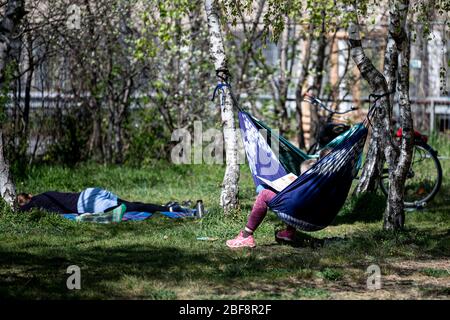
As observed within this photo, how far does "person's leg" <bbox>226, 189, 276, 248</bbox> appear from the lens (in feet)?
25.3

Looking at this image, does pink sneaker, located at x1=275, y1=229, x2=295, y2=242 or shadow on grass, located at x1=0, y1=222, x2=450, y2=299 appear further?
pink sneaker, located at x1=275, y1=229, x2=295, y2=242

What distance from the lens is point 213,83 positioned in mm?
14102

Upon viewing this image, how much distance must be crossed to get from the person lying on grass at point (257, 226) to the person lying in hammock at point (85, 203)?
2.02 metres

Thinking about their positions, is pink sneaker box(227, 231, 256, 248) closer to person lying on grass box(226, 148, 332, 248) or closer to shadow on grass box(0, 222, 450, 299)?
person lying on grass box(226, 148, 332, 248)

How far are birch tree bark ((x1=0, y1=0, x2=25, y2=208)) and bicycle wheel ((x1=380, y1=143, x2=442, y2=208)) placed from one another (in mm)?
4451

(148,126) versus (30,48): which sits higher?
(30,48)

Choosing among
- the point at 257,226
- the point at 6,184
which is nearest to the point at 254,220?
the point at 257,226

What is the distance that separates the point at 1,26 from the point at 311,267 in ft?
13.7

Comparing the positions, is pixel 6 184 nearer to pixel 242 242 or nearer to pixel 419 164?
pixel 242 242

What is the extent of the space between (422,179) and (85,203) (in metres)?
4.59

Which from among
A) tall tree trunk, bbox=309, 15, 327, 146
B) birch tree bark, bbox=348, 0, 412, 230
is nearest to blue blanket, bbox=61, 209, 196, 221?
birch tree bark, bbox=348, 0, 412, 230

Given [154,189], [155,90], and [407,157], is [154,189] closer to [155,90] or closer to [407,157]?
[155,90]

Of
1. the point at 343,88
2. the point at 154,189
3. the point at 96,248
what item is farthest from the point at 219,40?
the point at 343,88

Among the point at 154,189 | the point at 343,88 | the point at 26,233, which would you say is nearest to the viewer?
the point at 26,233
